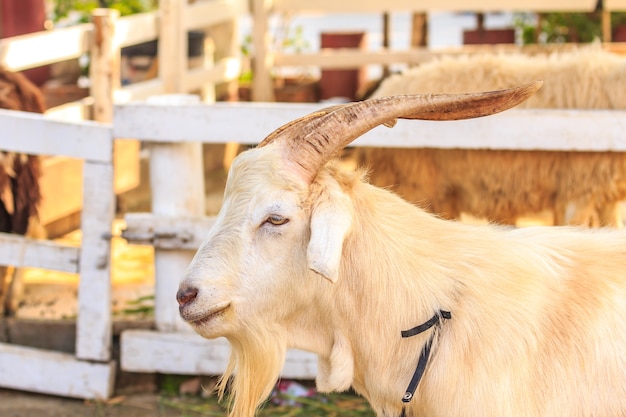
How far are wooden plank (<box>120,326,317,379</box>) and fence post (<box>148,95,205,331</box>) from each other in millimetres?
90

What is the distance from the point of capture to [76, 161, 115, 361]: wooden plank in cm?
504

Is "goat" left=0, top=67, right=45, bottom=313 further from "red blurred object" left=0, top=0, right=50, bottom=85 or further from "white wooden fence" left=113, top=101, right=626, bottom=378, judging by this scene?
"red blurred object" left=0, top=0, right=50, bottom=85

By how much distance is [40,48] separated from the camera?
21.7ft

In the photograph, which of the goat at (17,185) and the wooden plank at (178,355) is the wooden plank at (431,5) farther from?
the wooden plank at (178,355)

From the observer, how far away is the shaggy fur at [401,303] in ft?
9.86

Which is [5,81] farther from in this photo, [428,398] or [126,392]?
[428,398]

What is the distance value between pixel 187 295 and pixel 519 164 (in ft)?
9.93

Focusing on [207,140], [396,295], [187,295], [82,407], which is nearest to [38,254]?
[82,407]

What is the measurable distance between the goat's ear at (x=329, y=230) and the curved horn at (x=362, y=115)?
0.34 ft

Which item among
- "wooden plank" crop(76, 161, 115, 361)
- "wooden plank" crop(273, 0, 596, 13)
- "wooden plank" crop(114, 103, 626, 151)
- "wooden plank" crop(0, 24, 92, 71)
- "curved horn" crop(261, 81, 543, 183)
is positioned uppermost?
"wooden plank" crop(273, 0, 596, 13)

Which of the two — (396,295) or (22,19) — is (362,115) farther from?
(22,19)

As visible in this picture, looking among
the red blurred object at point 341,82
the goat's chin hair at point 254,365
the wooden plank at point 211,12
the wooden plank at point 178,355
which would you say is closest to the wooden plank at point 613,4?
the red blurred object at point 341,82

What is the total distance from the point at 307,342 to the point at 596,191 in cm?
275

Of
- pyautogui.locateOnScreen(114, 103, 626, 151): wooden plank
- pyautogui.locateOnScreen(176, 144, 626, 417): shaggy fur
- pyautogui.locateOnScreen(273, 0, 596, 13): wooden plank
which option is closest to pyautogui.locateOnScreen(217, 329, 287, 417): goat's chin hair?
pyautogui.locateOnScreen(176, 144, 626, 417): shaggy fur
